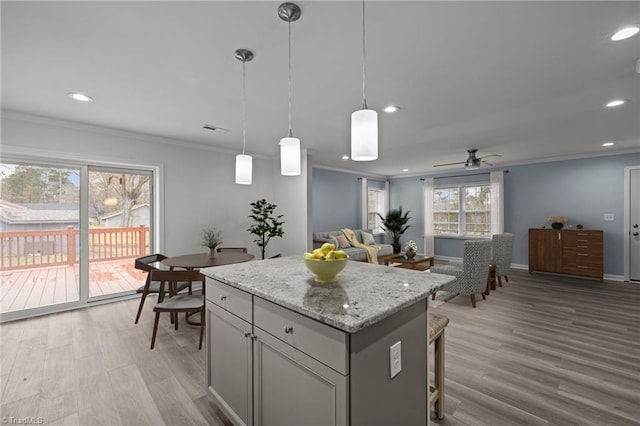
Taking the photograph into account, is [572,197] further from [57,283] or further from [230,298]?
[57,283]

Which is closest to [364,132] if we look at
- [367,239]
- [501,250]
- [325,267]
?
[325,267]

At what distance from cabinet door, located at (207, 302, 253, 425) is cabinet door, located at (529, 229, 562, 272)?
6.46 m

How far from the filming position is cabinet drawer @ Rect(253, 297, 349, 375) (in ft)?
3.51

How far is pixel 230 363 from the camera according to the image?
5.63 feet

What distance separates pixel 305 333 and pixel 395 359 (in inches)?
16.5

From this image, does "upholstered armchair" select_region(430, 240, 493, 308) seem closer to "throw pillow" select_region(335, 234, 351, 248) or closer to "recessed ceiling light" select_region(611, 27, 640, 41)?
"recessed ceiling light" select_region(611, 27, 640, 41)

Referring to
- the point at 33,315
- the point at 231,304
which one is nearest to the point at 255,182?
the point at 33,315

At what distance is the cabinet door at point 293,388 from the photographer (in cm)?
110

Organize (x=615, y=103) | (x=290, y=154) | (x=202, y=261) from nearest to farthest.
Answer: (x=290, y=154)
(x=615, y=103)
(x=202, y=261)

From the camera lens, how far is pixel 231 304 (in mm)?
1705

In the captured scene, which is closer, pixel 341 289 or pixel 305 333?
pixel 305 333

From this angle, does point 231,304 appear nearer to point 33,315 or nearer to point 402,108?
point 402,108

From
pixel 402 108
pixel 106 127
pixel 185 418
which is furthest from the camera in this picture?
pixel 106 127

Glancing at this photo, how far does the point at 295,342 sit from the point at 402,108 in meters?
2.82
